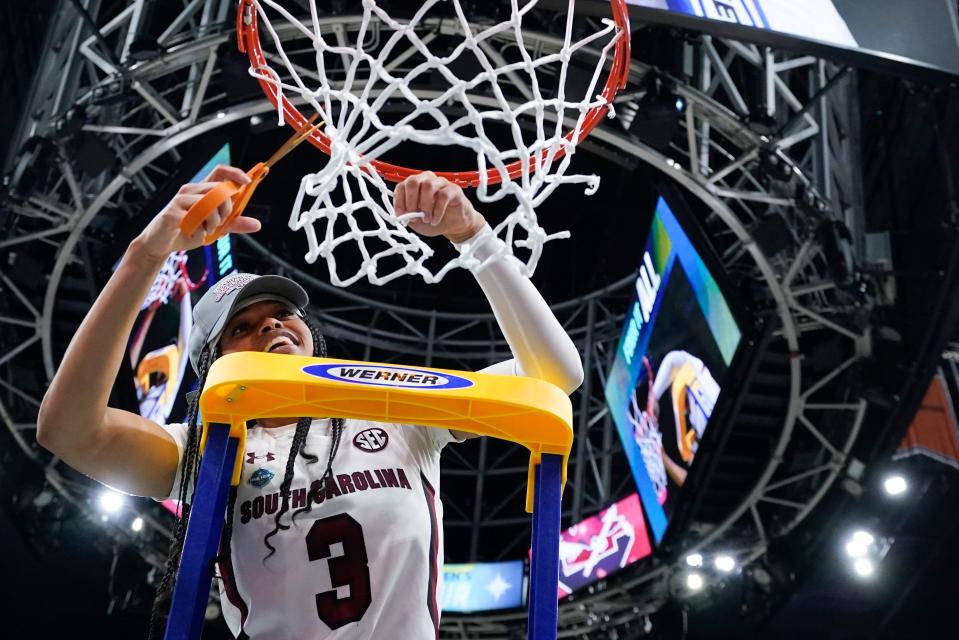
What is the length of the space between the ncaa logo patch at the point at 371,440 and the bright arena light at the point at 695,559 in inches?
332

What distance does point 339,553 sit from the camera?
1831mm

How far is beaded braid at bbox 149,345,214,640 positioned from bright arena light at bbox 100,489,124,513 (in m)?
8.14

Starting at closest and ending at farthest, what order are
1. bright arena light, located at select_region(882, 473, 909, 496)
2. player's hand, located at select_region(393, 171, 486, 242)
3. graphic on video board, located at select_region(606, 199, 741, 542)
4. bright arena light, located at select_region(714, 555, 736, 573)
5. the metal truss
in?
1. player's hand, located at select_region(393, 171, 486, 242)
2. the metal truss
3. graphic on video board, located at select_region(606, 199, 741, 542)
4. bright arena light, located at select_region(882, 473, 909, 496)
5. bright arena light, located at select_region(714, 555, 736, 573)

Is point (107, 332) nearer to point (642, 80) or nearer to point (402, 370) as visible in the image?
point (402, 370)

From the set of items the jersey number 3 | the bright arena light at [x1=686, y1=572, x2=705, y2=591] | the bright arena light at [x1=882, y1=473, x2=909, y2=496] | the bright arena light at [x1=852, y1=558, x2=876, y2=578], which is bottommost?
the jersey number 3

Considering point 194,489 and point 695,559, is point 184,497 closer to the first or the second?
point 194,489

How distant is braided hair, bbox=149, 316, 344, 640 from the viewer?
5.79 feet

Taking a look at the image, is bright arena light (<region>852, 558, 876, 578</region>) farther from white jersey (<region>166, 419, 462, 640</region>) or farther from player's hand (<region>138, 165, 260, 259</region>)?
player's hand (<region>138, 165, 260, 259</region>)

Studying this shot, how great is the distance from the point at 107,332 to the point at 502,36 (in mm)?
5279

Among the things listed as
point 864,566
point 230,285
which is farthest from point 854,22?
point 864,566

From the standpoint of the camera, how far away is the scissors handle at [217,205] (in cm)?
182

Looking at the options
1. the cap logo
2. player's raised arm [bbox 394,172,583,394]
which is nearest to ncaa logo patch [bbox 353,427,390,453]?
player's raised arm [bbox 394,172,583,394]

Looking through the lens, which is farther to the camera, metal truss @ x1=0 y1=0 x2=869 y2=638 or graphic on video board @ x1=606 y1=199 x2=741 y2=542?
graphic on video board @ x1=606 y1=199 x2=741 y2=542

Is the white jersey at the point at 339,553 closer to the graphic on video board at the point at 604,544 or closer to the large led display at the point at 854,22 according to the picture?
the large led display at the point at 854,22
